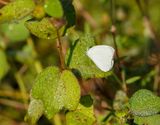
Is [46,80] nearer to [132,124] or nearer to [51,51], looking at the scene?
[132,124]

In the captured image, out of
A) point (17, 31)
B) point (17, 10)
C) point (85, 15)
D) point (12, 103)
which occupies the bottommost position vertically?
point (12, 103)

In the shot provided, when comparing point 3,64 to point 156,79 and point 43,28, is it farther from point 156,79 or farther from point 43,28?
point 43,28

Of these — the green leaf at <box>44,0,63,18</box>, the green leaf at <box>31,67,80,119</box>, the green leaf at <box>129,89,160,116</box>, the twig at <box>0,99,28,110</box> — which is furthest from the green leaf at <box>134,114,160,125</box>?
the twig at <box>0,99,28,110</box>

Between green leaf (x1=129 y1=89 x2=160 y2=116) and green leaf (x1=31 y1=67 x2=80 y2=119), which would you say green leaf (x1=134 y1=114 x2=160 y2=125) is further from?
green leaf (x1=31 y1=67 x2=80 y2=119)

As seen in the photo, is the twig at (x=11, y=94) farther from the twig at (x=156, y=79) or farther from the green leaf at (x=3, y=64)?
the twig at (x=156, y=79)

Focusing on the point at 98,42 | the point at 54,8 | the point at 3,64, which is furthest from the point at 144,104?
the point at 3,64

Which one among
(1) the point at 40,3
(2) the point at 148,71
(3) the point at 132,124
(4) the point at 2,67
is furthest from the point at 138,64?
(1) the point at 40,3
